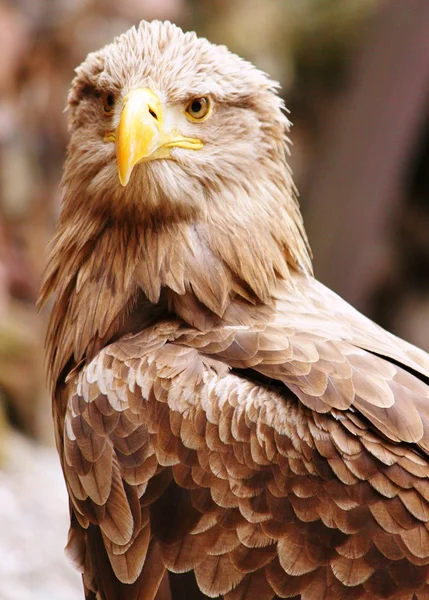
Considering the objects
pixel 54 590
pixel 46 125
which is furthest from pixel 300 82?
pixel 54 590

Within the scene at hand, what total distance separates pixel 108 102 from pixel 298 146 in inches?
260

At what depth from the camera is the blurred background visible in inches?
249

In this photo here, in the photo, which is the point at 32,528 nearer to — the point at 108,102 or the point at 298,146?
the point at 108,102

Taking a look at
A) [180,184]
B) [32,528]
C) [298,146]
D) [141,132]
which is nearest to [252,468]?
[180,184]

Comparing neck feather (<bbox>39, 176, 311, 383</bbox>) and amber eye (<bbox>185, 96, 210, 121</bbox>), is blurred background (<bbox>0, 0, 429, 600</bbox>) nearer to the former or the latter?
neck feather (<bbox>39, 176, 311, 383</bbox>)

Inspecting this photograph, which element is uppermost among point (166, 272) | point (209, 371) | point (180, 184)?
point (180, 184)

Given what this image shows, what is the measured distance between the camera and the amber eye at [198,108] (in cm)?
296

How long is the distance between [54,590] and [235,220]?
2.04m

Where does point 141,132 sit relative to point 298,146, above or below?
above

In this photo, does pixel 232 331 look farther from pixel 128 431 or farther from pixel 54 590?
pixel 54 590

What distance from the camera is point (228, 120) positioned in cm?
303

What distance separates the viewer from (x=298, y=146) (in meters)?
9.41

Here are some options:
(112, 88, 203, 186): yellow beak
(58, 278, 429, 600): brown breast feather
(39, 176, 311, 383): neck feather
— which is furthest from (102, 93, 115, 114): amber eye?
(58, 278, 429, 600): brown breast feather

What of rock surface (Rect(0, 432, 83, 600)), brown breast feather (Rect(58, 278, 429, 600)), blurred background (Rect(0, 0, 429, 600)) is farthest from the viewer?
blurred background (Rect(0, 0, 429, 600))
